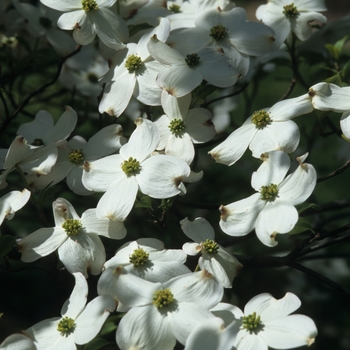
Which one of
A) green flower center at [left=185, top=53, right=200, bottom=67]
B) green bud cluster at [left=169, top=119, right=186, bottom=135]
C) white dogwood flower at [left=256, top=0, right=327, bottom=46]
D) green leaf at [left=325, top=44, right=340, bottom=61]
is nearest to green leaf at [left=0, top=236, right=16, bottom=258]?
green bud cluster at [left=169, top=119, right=186, bottom=135]

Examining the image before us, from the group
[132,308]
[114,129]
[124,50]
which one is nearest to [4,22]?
[124,50]

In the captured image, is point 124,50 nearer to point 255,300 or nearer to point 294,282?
point 255,300

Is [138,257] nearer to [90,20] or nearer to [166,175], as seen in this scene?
[166,175]

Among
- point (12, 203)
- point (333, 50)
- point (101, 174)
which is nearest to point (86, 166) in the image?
point (101, 174)

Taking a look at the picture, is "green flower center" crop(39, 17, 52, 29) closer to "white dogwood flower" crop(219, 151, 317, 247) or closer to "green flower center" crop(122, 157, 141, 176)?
"green flower center" crop(122, 157, 141, 176)

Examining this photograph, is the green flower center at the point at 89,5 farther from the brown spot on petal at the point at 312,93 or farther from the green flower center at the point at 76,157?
the brown spot on petal at the point at 312,93

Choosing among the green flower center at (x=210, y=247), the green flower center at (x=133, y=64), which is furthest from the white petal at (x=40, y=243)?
the green flower center at (x=133, y=64)
